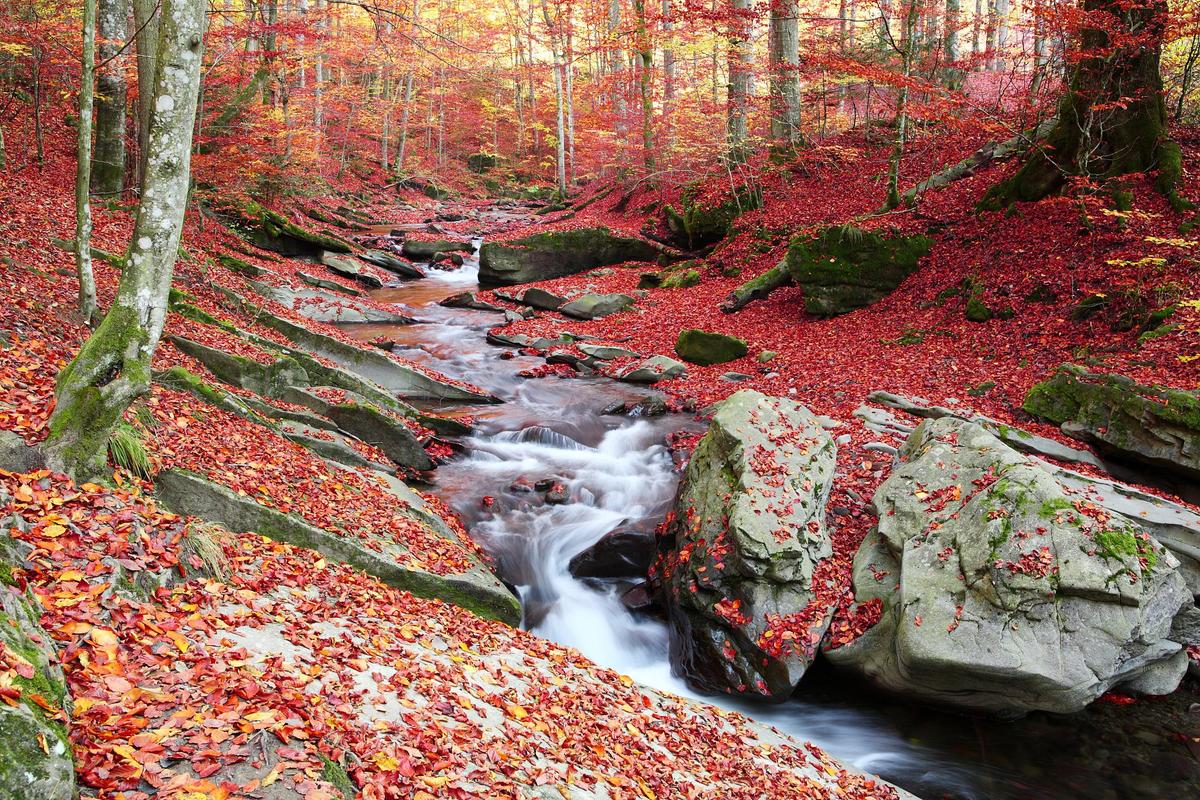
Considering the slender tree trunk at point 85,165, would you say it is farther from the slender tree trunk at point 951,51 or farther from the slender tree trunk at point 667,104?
the slender tree trunk at point 951,51

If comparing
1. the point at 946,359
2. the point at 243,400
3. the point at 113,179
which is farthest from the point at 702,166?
the point at 243,400

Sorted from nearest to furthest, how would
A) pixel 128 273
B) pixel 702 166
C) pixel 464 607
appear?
1. pixel 128 273
2. pixel 464 607
3. pixel 702 166

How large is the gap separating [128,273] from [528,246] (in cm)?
1801

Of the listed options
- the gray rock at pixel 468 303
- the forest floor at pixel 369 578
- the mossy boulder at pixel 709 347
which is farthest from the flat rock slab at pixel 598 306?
the forest floor at pixel 369 578

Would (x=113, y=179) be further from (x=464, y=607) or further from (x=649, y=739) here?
(x=649, y=739)

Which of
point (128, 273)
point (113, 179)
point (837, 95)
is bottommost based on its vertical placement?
point (128, 273)

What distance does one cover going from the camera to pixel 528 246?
22406mm

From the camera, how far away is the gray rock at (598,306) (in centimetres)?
1891

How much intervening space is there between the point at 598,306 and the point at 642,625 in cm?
1211

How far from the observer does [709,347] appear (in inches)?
579

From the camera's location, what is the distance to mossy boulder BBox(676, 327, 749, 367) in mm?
14508

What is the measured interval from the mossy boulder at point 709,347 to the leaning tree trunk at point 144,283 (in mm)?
11050

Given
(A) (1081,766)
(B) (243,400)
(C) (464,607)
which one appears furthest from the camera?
(B) (243,400)

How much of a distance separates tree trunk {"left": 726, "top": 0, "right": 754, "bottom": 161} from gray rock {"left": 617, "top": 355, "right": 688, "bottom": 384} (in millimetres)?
7975
